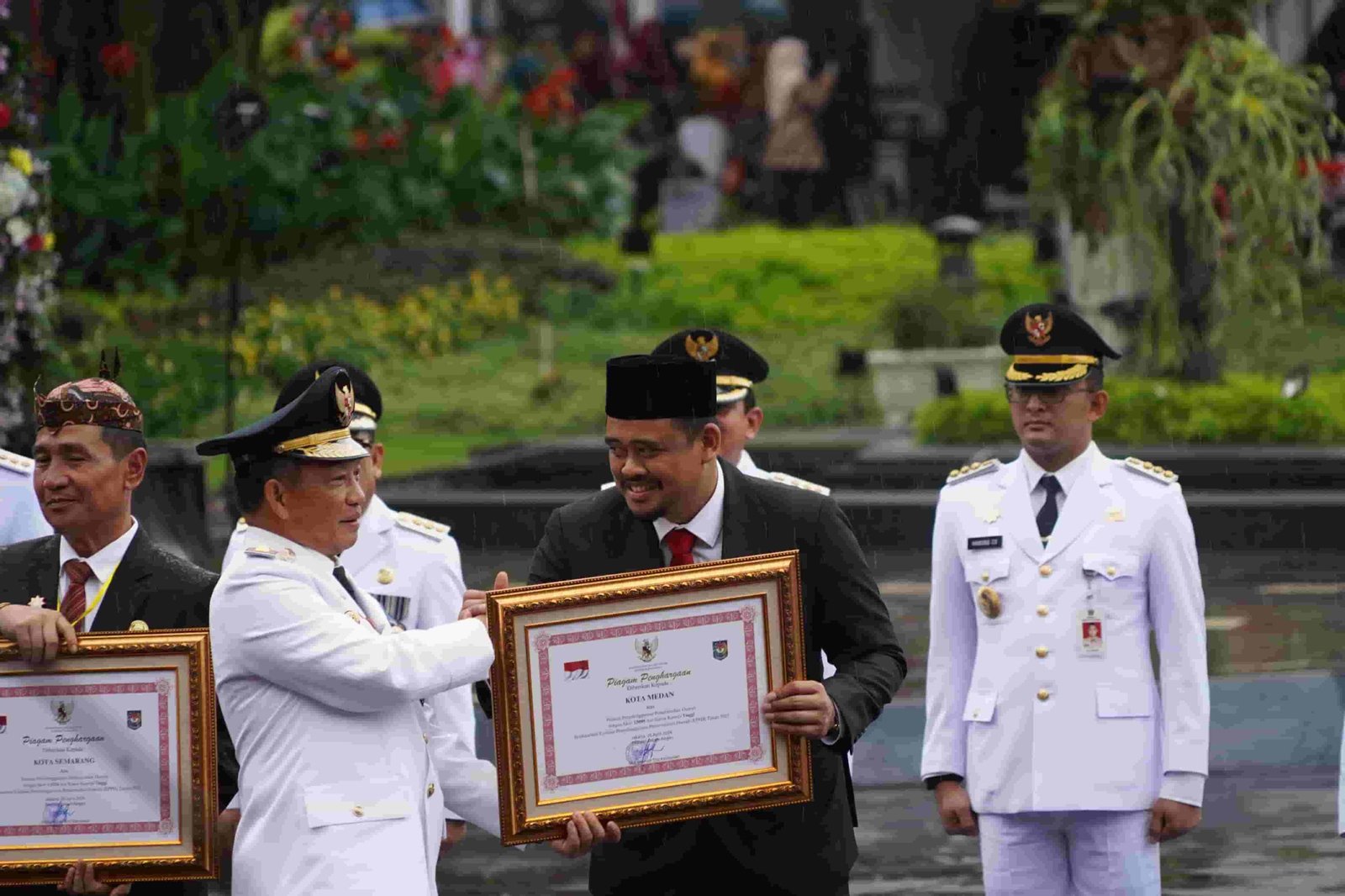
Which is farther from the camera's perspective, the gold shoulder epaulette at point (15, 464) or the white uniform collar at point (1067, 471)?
the gold shoulder epaulette at point (15, 464)

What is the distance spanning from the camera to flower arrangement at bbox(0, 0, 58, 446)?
9594mm

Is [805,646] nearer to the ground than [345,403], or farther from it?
nearer to the ground

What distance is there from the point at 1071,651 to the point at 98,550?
2.37 metres

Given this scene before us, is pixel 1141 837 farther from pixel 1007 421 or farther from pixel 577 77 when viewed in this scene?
pixel 577 77

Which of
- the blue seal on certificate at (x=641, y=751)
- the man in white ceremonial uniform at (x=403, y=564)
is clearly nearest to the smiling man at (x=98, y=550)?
the blue seal on certificate at (x=641, y=751)

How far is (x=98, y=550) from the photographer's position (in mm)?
4918

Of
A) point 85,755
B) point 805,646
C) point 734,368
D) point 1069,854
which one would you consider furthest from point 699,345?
point 85,755

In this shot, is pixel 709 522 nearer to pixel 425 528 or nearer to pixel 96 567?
pixel 96 567

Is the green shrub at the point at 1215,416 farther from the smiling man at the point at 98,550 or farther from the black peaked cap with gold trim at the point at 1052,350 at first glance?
the smiling man at the point at 98,550

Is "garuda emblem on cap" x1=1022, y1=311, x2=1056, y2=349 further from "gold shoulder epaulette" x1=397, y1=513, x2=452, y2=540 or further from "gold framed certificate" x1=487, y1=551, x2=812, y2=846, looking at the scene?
"gold shoulder epaulette" x1=397, y1=513, x2=452, y2=540

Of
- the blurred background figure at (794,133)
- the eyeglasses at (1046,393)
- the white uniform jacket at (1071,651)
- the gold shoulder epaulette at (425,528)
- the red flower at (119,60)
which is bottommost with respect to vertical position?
the white uniform jacket at (1071,651)

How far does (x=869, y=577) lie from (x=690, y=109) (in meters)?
28.1

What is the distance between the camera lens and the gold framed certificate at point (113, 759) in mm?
4461

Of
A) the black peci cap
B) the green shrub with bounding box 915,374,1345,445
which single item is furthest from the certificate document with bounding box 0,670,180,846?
the green shrub with bounding box 915,374,1345,445
